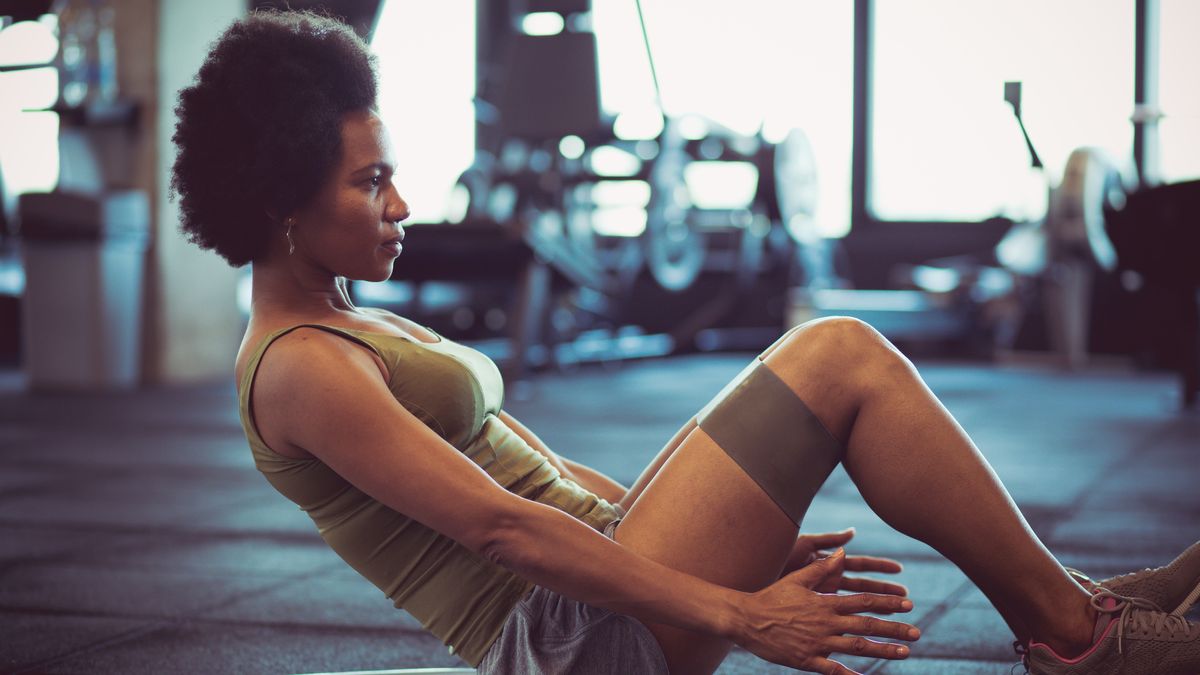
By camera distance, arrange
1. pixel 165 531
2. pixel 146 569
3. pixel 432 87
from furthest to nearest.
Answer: pixel 432 87
pixel 165 531
pixel 146 569

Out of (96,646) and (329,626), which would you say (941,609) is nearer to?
(329,626)

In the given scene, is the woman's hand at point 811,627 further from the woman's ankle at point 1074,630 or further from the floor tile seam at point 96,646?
the floor tile seam at point 96,646

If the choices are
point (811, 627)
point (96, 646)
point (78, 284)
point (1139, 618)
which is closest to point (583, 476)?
point (811, 627)

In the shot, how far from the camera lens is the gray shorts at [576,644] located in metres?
1.07

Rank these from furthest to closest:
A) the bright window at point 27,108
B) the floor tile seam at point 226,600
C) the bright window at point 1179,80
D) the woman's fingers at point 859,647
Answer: the bright window at point 1179,80 < the bright window at point 27,108 < the floor tile seam at point 226,600 < the woman's fingers at point 859,647

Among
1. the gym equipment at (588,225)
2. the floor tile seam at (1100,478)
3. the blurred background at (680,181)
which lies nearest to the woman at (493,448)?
the floor tile seam at (1100,478)

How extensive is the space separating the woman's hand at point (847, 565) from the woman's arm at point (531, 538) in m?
0.09

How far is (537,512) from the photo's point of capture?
0.98 meters

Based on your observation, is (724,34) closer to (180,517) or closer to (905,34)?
(905,34)

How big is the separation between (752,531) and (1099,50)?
20.6 ft

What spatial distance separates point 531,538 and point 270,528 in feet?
5.31

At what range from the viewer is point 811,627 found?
96 centimetres

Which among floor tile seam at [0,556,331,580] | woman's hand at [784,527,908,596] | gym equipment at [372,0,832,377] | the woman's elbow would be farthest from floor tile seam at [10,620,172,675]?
gym equipment at [372,0,832,377]

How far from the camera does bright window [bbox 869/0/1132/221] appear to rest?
6.31m
